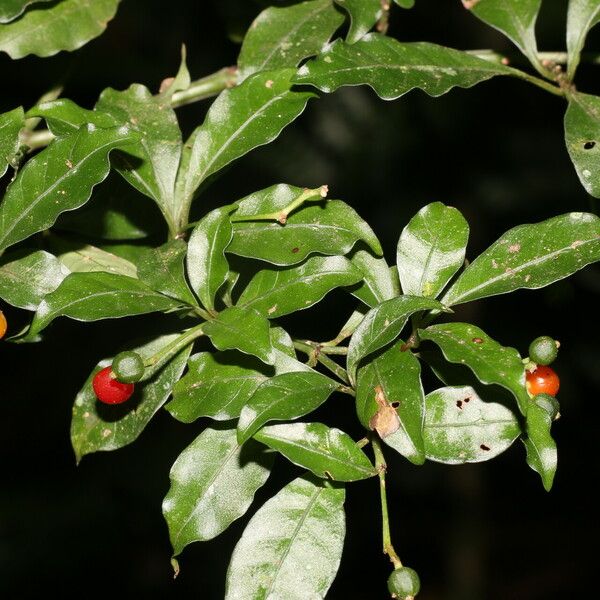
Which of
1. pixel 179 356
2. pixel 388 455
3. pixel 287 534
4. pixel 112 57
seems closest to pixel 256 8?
pixel 179 356

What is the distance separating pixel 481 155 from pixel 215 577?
2.26 meters

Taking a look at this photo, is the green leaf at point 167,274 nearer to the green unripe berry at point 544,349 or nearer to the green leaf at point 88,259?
the green leaf at point 88,259

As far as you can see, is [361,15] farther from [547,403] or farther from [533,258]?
[547,403]

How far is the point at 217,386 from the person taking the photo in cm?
128

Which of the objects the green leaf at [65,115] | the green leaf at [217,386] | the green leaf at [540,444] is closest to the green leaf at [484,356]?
the green leaf at [540,444]

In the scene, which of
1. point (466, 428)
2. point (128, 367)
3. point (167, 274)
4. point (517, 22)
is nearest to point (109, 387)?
point (128, 367)

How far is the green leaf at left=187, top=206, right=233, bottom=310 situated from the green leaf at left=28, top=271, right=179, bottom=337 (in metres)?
0.05

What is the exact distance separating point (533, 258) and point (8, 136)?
757 millimetres

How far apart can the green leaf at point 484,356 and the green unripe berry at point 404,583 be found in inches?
10.9

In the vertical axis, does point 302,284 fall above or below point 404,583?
above

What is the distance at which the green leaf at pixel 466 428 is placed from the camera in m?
1.25

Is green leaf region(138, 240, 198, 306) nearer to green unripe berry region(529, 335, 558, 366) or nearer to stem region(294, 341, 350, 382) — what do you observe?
stem region(294, 341, 350, 382)

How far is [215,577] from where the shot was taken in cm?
432

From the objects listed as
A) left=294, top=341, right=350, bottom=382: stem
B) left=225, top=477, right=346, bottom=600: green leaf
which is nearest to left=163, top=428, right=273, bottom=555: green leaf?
left=225, top=477, right=346, bottom=600: green leaf
